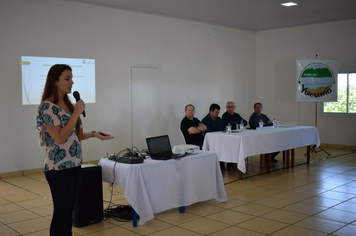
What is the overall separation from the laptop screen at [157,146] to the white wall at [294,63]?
649 cm

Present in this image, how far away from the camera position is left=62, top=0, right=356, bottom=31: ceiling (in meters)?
7.15

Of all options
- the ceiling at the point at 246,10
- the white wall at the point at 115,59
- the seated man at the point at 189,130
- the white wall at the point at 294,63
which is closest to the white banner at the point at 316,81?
the white wall at the point at 294,63

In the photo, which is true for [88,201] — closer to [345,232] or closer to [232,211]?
[232,211]

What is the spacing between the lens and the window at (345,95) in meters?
8.98

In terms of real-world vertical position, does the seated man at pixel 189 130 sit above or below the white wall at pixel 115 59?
below

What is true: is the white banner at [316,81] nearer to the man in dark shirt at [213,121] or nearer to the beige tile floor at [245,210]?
the beige tile floor at [245,210]

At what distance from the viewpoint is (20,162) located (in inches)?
248

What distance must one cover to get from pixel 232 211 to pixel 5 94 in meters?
4.35

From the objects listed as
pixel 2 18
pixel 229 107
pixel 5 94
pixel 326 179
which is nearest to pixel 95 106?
pixel 5 94

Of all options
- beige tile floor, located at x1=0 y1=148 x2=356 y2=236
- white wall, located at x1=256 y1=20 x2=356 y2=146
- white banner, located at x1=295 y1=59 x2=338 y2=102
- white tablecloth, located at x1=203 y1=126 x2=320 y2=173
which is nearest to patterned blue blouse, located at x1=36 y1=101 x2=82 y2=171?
beige tile floor, located at x1=0 y1=148 x2=356 y2=236

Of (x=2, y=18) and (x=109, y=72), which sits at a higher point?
(x=2, y=18)

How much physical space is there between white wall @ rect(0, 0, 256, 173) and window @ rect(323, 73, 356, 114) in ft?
7.63

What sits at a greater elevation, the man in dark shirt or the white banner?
the white banner

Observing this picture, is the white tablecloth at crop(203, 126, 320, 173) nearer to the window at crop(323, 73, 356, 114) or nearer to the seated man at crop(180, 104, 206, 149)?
the seated man at crop(180, 104, 206, 149)
